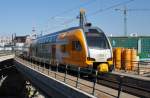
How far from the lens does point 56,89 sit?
21.1 meters

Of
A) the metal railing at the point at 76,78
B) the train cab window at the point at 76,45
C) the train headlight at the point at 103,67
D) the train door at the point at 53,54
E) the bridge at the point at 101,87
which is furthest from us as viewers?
the train door at the point at 53,54

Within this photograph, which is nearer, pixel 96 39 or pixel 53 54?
pixel 96 39

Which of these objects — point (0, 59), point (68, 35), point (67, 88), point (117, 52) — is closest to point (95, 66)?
point (68, 35)

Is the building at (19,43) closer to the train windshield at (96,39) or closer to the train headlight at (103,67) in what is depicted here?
the train windshield at (96,39)

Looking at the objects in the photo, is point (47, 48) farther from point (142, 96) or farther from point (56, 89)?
point (142, 96)

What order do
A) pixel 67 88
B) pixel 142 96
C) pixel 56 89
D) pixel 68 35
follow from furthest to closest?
pixel 68 35 → pixel 56 89 → pixel 67 88 → pixel 142 96

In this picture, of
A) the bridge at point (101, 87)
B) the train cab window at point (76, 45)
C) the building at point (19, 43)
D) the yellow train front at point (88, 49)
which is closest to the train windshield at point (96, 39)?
the yellow train front at point (88, 49)

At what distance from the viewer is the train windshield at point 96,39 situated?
25.0 meters

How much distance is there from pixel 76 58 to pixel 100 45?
1.81 meters

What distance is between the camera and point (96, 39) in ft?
83.4

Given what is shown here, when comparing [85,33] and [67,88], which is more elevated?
[85,33]

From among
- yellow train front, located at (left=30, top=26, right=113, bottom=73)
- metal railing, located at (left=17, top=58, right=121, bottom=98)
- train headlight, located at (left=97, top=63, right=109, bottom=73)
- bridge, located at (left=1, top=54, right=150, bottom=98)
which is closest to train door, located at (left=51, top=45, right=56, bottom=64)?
metal railing, located at (left=17, top=58, right=121, bottom=98)

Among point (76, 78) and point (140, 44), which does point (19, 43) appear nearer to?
point (140, 44)

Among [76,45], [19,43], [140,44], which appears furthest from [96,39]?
[19,43]
